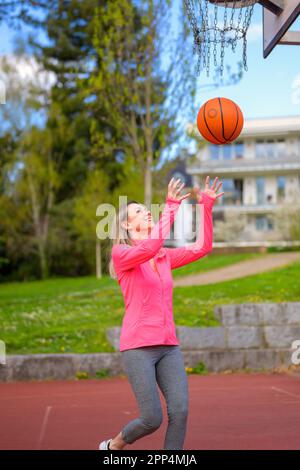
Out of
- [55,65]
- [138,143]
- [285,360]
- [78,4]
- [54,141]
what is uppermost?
[78,4]

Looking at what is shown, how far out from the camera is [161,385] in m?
4.49

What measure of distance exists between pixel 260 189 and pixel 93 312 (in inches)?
1443

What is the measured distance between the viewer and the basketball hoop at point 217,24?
21.2ft

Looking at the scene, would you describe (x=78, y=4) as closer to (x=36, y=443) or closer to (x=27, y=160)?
(x=27, y=160)

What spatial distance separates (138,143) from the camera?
770 inches

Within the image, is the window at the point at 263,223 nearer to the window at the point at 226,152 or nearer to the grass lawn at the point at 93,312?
the window at the point at 226,152

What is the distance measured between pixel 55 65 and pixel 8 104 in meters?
5.90

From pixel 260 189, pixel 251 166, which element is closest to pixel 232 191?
pixel 260 189

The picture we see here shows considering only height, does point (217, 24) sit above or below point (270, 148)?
below

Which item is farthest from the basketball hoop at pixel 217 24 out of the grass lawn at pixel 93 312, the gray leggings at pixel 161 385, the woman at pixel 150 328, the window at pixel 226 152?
the window at pixel 226 152

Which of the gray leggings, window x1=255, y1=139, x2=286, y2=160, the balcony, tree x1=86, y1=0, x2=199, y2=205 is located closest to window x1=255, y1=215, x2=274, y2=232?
the balcony

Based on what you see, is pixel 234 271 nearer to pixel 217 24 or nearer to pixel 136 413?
pixel 136 413

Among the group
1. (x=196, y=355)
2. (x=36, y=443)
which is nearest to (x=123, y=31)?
(x=196, y=355)

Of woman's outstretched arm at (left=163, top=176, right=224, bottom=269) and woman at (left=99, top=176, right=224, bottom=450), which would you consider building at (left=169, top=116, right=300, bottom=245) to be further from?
woman at (left=99, top=176, right=224, bottom=450)
